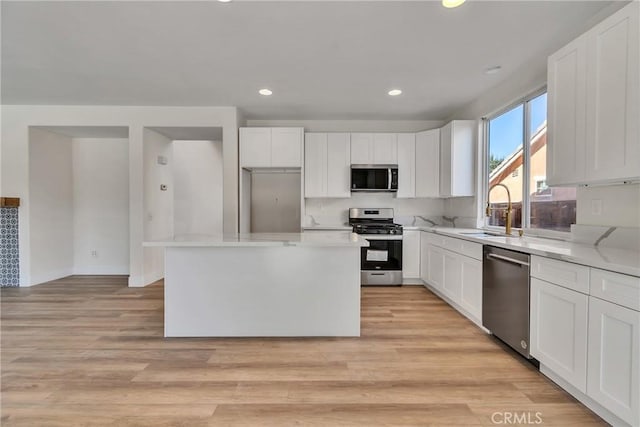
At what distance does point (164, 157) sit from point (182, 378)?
3.73 metres

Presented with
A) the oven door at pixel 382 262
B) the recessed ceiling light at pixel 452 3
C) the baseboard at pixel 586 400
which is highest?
the recessed ceiling light at pixel 452 3

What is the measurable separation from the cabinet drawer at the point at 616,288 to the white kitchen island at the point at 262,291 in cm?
150

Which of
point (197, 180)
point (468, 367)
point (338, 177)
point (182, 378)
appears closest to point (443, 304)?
point (468, 367)

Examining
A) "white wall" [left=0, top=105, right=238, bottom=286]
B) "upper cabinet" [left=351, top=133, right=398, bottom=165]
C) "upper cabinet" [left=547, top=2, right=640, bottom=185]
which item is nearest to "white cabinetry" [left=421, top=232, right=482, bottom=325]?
"upper cabinet" [left=547, top=2, right=640, bottom=185]

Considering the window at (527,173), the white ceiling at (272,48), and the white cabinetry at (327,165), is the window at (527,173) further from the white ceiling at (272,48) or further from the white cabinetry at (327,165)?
the white cabinetry at (327,165)

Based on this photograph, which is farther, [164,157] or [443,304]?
[164,157]

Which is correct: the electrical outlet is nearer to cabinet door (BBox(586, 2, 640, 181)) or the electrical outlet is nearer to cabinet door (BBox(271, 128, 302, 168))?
cabinet door (BBox(586, 2, 640, 181))

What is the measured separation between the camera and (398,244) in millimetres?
4152

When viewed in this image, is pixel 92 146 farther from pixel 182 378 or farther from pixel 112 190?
pixel 182 378

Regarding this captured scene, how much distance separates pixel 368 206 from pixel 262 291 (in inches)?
105

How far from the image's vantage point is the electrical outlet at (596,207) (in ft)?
6.74

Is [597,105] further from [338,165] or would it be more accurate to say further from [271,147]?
[271,147]

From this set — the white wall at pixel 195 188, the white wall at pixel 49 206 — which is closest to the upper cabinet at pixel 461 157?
the white wall at pixel 195 188

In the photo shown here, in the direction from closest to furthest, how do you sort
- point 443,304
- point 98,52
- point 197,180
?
point 98,52, point 443,304, point 197,180
